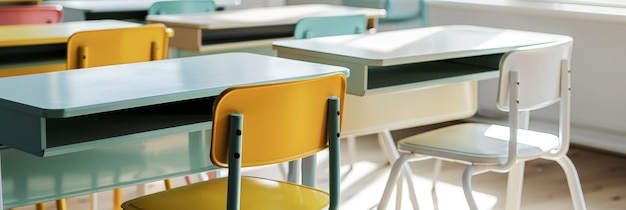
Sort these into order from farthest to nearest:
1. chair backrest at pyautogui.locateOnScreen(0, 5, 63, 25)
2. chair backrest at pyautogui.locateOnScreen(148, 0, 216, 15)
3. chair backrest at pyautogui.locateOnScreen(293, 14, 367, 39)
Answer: chair backrest at pyautogui.locateOnScreen(148, 0, 216, 15) < chair backrest at pyautogui.locateOnScreen(0, 5, 63, 25) < chair backrest at pyautogui.locateOnScreen(293, 14, 367, 39)

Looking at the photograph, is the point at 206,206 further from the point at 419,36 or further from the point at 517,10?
the point at 517,10

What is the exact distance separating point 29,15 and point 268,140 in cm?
245

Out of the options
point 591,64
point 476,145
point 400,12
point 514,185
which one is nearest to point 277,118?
point 476,145

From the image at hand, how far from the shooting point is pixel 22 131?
1.88m

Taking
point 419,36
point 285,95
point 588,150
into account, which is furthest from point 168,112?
point 588,150

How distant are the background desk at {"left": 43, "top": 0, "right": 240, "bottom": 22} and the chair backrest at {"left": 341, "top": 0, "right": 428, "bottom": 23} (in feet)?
2.80

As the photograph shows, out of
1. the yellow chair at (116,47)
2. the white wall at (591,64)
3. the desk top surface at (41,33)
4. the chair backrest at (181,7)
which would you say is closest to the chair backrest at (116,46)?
the yellow chair at (116,47)

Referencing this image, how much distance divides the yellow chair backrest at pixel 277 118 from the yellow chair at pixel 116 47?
1138mm

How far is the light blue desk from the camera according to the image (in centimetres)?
189

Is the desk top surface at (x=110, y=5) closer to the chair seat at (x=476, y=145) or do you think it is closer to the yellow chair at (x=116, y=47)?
the yellow chair at (x=116, y=47)

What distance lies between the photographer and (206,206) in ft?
7.00

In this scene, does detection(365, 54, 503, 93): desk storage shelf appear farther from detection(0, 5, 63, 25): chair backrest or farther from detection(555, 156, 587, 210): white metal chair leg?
detection(0, 5, 63, 25): chair backrest

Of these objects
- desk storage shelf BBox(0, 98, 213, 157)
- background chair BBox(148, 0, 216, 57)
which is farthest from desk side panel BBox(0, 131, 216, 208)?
background chair BBox(148, 0, 216, 57)

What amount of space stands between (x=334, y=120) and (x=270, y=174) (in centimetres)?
214
